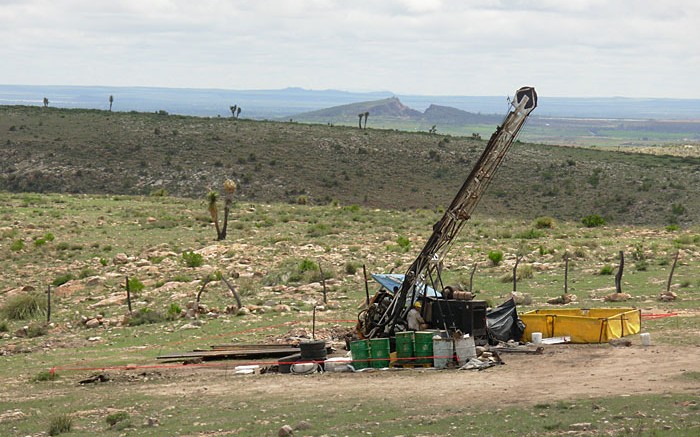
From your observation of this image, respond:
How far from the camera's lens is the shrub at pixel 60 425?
17.5 m

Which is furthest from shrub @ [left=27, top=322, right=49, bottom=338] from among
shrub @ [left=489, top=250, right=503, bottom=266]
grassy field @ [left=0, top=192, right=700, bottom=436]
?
shrub @ [left=489, top=250, right=503, bottom=266]

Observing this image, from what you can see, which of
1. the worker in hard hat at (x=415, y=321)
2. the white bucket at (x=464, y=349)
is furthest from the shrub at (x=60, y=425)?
the white bucket at (x=464, y=349)

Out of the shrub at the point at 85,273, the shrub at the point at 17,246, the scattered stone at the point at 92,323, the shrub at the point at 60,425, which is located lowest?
the scattered stone at the point at 92,323

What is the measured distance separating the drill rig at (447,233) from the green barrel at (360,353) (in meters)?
1.09

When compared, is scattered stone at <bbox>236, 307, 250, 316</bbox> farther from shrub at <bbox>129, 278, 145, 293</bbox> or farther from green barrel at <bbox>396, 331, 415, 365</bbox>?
green barrel at <bbox>396, 331, 415, 365</bbox>

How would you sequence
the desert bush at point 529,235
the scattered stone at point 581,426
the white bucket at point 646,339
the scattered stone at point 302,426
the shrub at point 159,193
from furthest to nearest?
the shrub at point 159,193
the desert bush at point 529,235
the white bucket at point 646,339
the scattered stone at point 302,426
the scattered stone at point 581,426

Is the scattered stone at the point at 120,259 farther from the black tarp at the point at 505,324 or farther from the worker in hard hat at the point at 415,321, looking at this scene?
the black tarp at the point at 505,324

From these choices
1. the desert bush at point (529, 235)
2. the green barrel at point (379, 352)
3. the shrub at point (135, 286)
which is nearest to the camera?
the green barrel at point (379, 352)

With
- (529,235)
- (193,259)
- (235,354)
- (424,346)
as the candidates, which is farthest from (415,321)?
(529,235)

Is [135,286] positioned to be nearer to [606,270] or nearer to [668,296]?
[606,270]

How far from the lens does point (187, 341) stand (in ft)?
86.0

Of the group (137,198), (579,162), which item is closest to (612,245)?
(137,198)

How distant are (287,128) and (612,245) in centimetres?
5760

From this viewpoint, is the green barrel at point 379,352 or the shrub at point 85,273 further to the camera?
the shrub at point 85,273
